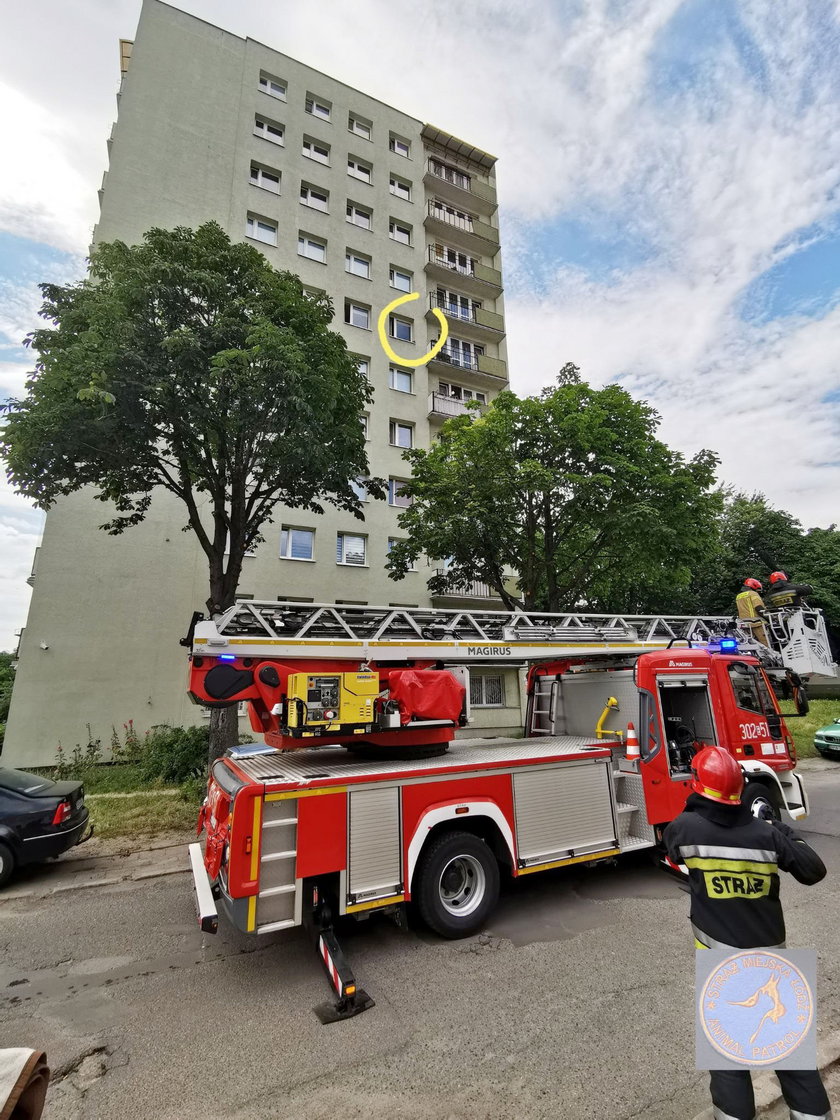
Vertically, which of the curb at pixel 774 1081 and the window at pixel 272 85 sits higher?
the window at pixel 272 85

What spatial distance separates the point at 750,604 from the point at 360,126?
27492mm

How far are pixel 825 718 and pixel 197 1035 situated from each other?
22.0 metres

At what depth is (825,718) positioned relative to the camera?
18.8 m

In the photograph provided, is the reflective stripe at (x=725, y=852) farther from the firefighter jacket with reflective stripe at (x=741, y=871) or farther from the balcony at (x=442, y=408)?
the balcony at (x=442, y=408)

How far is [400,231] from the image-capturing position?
24.6 m

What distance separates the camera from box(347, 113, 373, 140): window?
2442cm

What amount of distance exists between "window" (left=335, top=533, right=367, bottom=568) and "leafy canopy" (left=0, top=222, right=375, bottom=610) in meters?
7.61

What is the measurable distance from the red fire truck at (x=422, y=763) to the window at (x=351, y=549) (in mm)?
12484

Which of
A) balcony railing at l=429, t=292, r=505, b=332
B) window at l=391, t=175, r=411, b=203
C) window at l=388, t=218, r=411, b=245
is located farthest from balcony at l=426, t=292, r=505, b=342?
window at l=391, t=175, r=411, b=203

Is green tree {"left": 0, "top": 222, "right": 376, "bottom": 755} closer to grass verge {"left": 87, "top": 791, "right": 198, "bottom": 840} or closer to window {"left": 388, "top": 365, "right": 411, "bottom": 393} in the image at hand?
grass verge {"left": 87, "top": 791, "right": 198, "bottom": 840}

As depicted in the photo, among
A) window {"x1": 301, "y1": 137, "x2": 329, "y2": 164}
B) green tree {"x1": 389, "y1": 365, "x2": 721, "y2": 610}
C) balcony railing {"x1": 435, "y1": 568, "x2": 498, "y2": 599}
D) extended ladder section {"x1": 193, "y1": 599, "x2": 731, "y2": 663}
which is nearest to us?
extended ladder section {"x1": 193, "y1": 599, "x2": 731, "y2": 663}

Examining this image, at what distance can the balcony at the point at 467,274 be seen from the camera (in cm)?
2417

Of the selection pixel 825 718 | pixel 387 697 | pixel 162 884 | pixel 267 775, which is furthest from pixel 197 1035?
pixel 825 718

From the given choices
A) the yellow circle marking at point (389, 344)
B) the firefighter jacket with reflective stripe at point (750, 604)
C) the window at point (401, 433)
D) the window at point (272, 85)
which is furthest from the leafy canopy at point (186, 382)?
the window at point (272, 85)
